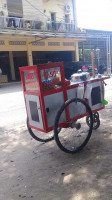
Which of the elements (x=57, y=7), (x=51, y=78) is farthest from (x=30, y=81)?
(x=57, y=7)

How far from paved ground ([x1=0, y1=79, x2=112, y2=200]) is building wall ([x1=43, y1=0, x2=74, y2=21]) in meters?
18.7

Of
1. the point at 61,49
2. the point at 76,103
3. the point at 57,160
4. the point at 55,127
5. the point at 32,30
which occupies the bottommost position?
the point at 57,160

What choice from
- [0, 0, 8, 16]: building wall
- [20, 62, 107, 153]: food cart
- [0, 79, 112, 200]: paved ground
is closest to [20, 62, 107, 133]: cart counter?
[20, 62, 107, 153]: food cart

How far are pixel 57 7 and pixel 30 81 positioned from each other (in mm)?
20050

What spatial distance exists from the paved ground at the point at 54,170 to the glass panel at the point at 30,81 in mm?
1164

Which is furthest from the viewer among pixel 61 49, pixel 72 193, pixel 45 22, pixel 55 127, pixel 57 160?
pixel 61 49

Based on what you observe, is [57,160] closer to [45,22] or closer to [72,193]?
[72,193]

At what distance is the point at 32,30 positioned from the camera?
1555cm

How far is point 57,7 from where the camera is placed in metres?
20.5

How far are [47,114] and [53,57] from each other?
18880 millimetres

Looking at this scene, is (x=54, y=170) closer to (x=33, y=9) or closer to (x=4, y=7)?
(x=4, y=7)

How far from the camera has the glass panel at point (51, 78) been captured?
2.80 m

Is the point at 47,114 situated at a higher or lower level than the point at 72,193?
Answer: higher

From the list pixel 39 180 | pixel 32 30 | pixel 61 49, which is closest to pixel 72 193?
pixel 39 180
